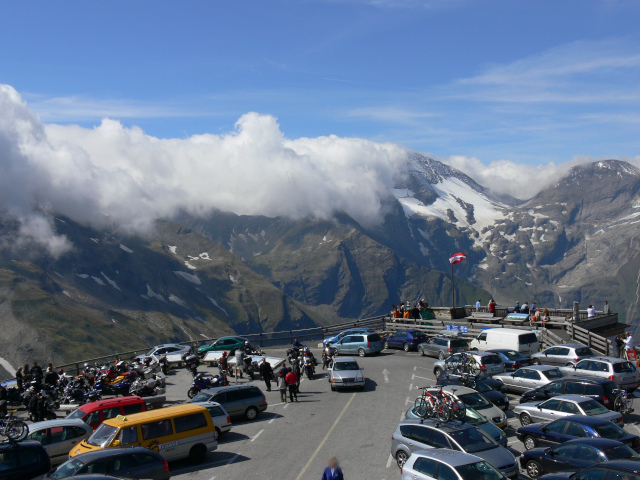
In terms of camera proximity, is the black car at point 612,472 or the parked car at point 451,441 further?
the parked car at point 451,441

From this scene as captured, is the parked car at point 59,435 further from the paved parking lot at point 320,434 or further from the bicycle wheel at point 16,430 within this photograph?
the paved parking lot at point 320,434

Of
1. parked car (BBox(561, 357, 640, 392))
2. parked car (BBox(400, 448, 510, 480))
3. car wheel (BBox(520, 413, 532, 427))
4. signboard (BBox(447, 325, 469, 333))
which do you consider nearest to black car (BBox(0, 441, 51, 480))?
parked car (BBox(400, 448, 510, 480))

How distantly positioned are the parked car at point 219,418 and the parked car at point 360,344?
61.5 ft

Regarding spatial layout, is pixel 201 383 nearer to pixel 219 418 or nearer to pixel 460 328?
pixel 219 418

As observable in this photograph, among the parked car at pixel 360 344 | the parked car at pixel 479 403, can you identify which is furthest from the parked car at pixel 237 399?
the parked car at pixel 360 344

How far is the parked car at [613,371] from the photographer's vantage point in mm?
23109

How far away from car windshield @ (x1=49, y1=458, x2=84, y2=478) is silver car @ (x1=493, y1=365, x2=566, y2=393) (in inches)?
717

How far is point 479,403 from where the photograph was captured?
18922 mm

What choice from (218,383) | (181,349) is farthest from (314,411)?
(181,349)

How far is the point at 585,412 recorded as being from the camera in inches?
690

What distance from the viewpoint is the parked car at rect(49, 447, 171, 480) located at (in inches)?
549

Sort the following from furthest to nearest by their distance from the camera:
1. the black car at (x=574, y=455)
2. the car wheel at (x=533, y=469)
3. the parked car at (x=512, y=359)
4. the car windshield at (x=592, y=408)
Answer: the parked car at (x=512, y=359), the car windshield at (x=592, y=408), the car wheel at (x=533, y=469), the black car at (x=574, y=455)

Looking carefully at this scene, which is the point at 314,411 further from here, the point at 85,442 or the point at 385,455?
the point at 85,442

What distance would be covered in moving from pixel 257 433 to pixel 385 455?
6.04 metres
